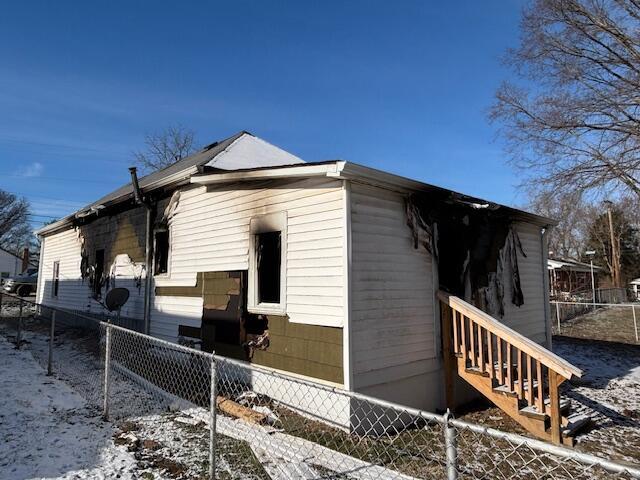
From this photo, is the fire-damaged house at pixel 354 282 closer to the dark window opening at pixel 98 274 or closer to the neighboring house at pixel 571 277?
the dark window opening at pixel 98 274

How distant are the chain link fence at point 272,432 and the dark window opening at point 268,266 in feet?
4.26

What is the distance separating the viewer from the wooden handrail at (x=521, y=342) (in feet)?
16.8

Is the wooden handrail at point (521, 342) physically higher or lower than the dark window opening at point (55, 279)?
lower

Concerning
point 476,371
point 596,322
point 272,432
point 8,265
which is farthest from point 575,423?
point 8,265

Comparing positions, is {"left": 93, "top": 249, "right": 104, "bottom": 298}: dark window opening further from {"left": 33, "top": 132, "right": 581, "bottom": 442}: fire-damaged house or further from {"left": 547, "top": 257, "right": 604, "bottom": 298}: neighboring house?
{"left": 547, "top": 257, "right": 604, "bottom": 298}: neighboring house

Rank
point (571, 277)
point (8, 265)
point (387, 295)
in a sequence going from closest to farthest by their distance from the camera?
point (387, 295)
point (571, 277)
point (8, 265)

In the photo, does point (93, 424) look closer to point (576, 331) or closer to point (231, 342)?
point (231, 342)

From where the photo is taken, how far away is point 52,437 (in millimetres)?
4547

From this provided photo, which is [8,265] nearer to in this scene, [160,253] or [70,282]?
[70,282]

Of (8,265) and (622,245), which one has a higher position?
(622,245)

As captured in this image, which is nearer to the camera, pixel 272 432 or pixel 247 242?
pixel 272 432

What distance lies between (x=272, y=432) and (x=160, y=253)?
6.17 metres

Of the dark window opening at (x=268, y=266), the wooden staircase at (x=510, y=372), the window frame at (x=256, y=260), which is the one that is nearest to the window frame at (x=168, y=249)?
the window frame at (x=256, y=260)

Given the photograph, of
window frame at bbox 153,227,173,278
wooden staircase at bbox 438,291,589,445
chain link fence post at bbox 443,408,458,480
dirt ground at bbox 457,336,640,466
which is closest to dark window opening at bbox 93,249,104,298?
window frame at bbox 153,227,173,278
